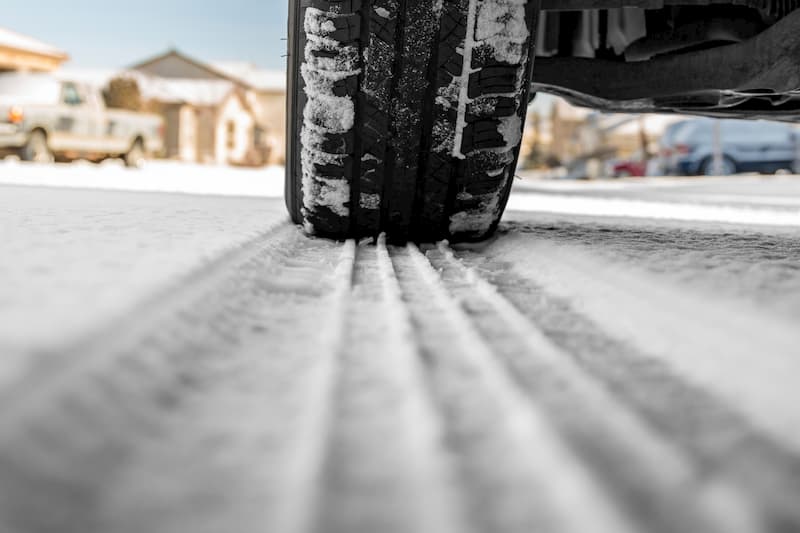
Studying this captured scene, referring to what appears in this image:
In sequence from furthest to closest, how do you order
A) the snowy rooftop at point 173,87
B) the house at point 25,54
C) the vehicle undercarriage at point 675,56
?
the snowy rooftop at point 173,87 → the house at point 25,54 → the vehicle undercarriage at point 675,56

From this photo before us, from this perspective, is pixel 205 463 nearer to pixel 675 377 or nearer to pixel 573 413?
pixel 573 413

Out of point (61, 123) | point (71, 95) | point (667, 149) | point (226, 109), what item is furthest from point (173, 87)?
point (667, 149)

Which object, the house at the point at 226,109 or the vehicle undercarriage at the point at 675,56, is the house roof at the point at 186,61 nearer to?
the house at the point at 226,109

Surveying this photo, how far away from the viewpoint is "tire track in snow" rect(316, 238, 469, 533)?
384 mm

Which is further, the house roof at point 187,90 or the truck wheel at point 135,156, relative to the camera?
the house roof at point 187,90

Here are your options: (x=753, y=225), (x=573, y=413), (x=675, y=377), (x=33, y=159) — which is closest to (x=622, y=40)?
(x=753, y=225)

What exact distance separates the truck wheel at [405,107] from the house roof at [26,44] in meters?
13.8

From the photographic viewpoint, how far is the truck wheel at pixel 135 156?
856 cm

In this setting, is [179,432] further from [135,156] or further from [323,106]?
[135,156]

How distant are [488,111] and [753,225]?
119 cm

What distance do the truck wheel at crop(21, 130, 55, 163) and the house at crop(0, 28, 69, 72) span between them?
6.74 meters

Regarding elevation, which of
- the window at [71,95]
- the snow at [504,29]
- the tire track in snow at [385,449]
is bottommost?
the tire track in snow at [385,449]

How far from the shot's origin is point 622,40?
1.75 metres

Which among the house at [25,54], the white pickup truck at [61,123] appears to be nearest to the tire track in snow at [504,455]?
the white pickup truck at [61,123]
